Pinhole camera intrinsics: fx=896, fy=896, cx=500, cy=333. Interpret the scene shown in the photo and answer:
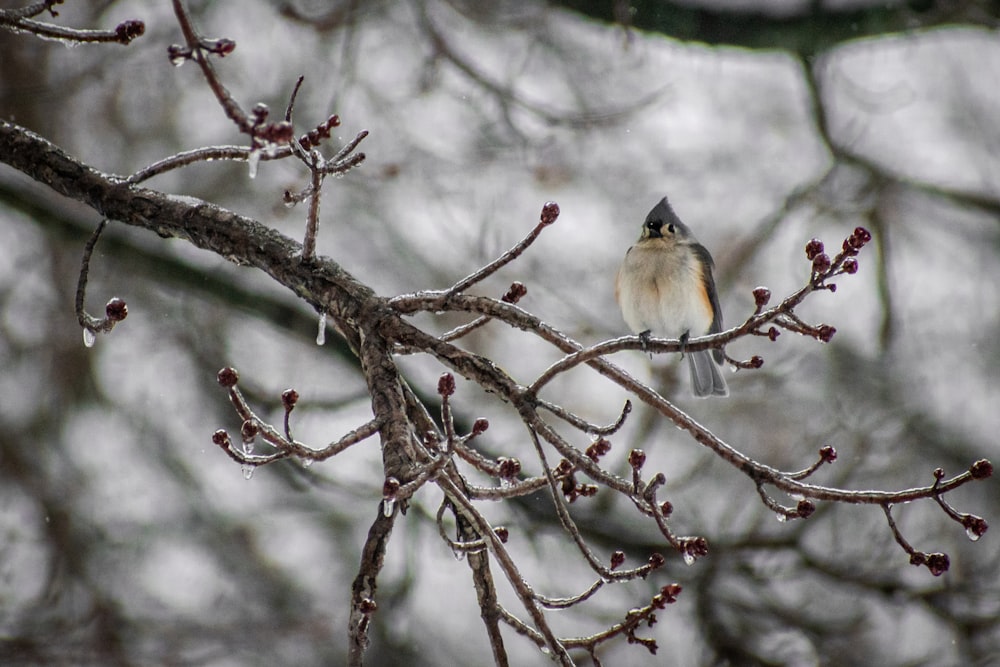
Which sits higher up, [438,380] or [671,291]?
[671,291]

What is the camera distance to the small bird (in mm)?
3646

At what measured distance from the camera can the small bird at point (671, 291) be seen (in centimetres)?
365

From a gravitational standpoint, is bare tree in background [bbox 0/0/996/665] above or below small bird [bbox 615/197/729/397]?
below

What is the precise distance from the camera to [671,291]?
363 centimetres

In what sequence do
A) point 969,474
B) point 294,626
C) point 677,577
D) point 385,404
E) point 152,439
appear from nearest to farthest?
point 969,474
point 385,404
point 677,577
point 294,626
point 152,439

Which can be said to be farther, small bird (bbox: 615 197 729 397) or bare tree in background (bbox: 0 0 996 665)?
small bird (bbox: 615 197 729 397)

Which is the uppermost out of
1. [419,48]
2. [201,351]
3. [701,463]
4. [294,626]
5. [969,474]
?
[419,48]

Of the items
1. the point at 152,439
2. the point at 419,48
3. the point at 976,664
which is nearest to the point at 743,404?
the point at 976,664

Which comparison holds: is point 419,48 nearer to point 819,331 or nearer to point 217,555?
point 217,555

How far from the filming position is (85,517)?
21.1 ft

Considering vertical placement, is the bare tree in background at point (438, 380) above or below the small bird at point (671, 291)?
below

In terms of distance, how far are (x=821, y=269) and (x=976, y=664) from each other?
5.27 metres

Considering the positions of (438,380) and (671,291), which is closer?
(438,380)

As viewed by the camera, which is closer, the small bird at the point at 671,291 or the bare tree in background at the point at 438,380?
the bare tree in background at the point at 438,380
